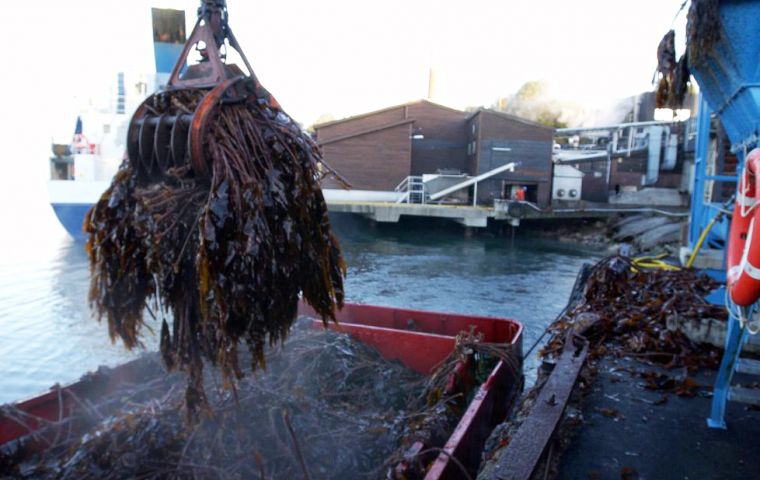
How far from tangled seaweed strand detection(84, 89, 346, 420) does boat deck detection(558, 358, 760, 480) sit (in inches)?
83.9

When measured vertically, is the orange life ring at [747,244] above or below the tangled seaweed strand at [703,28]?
below

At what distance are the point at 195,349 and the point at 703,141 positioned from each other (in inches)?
383

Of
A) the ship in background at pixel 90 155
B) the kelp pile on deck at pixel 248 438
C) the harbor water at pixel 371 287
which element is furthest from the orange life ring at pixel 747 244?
the ship in background at pixel 90 155

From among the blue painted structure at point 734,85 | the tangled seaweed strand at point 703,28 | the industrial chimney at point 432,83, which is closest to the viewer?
the blue painted structure at point 734,85

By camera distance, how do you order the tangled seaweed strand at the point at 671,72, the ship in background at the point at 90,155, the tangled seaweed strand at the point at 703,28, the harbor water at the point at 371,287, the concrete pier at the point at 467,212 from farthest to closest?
the concrete pier at the point at 467,212
the ship in background at the point at 90,155
the harbor water at the point at 371,287
the tangled seaweed strand at the point at 671,72
the tangled seaweed strand at the point at 703,28

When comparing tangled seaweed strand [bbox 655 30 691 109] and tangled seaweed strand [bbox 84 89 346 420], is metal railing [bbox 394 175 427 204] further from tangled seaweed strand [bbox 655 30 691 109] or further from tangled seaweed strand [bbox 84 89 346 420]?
tangled seaweed strand [bbox 84 89 346 420]

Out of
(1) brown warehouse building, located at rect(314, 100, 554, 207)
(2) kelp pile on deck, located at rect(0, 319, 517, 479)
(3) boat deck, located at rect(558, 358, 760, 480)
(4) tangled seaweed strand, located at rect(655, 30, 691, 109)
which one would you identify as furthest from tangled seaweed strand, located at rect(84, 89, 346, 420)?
(1) brown warehouse building, located at rect(314, 100, 554, 207)

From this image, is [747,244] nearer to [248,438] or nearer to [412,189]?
[248,438]

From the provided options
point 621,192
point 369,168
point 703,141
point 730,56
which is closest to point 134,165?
point 730,56

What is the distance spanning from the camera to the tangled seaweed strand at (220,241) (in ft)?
9.20

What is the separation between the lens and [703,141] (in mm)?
9531

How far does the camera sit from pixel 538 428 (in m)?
3.34

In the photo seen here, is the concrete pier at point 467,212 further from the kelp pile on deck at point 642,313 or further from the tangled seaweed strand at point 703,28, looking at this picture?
the tangled seaweed strand at point 703,28

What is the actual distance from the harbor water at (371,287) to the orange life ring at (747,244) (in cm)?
457
